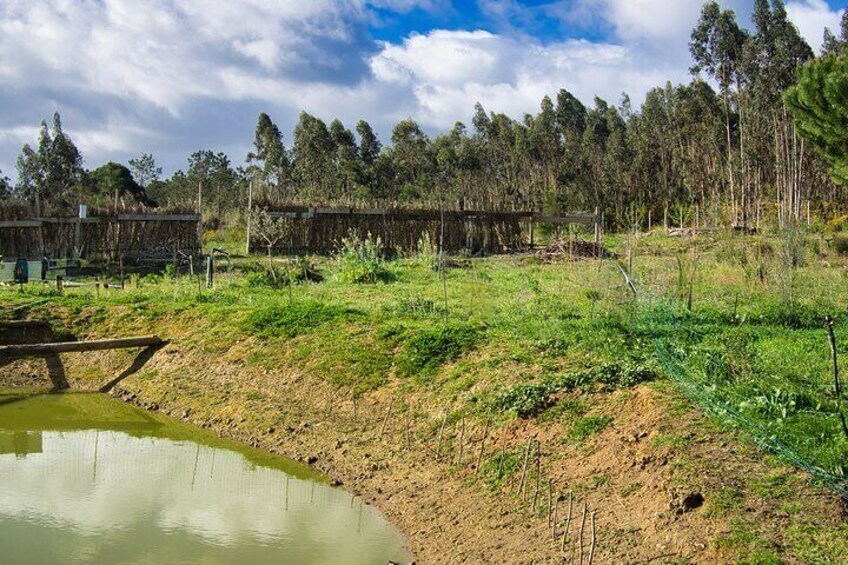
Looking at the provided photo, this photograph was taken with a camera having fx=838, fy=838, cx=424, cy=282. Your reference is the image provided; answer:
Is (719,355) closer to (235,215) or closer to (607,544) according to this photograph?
(607,544)

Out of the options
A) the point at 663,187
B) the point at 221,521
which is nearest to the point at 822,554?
the point at 221,521

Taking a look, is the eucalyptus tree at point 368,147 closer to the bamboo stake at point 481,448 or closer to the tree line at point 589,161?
the tree line at point 589,161

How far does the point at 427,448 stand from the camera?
25.7 ft

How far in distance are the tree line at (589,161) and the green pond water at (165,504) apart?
16.8 m

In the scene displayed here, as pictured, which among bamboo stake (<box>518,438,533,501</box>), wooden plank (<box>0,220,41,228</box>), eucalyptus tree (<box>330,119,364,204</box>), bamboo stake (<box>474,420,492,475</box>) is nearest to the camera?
bamboo stake (<box>518,438,533,501</box>)

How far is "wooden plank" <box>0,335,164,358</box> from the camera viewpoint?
11.4 meters

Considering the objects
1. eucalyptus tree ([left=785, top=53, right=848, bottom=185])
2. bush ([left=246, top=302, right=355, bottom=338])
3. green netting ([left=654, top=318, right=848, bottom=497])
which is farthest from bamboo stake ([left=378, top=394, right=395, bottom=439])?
eucalyptus tree ([left=785, top=53, right=848, bottom=185])

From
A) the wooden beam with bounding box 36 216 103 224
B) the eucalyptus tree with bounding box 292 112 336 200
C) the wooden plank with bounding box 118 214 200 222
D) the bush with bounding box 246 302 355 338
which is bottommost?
the bush with bounding box 246 302 355 338

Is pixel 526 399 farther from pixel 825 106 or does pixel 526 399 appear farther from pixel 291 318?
pixel 825 106

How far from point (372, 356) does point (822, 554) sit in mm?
5781

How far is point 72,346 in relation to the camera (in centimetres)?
1134

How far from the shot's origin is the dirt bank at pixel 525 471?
537cm

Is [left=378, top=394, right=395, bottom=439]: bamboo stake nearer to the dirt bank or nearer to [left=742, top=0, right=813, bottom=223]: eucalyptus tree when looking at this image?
the dirt bank

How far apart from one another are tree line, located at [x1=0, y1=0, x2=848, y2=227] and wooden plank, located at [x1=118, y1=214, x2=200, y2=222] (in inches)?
314
